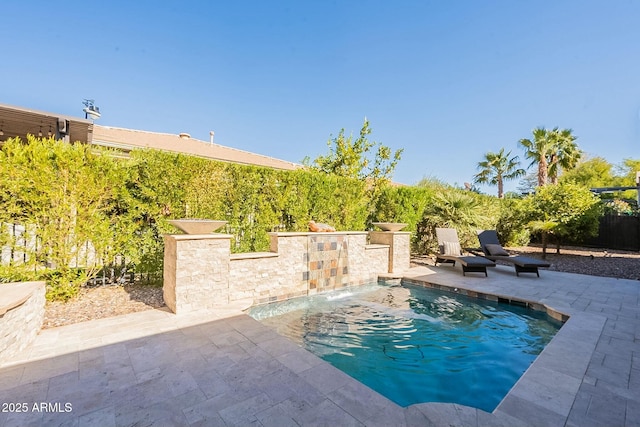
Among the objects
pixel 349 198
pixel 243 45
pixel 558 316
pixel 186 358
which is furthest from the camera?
pixel 243 45

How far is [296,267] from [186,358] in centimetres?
348

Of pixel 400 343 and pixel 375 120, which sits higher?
pixel 375 120

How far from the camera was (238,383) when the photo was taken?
2809mm

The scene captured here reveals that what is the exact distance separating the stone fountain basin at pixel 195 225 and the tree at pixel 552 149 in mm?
22480

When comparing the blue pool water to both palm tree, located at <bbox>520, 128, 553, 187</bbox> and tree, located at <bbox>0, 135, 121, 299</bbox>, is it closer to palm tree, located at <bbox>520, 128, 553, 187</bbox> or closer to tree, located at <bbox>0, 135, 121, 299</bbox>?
tree, located at <bbox>0, 135, 121, 299</bbox>

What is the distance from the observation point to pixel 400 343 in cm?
437

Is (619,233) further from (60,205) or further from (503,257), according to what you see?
(60,205)

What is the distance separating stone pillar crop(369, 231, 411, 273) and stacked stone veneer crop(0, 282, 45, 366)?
25.1ft

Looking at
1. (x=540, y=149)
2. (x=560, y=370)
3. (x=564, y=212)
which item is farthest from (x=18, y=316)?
(x=540, y=149)

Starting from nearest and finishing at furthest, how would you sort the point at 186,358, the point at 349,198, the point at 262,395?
1. the point at 262,395
2. the point at 186,358
3. the point at 349,198

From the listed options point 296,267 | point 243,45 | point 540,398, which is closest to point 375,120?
point 243,45

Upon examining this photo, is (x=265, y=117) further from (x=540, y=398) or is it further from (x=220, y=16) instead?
(x=540, y=398)

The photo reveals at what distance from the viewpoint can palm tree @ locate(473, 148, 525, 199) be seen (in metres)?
23.2

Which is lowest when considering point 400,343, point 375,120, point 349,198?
point 400,343
